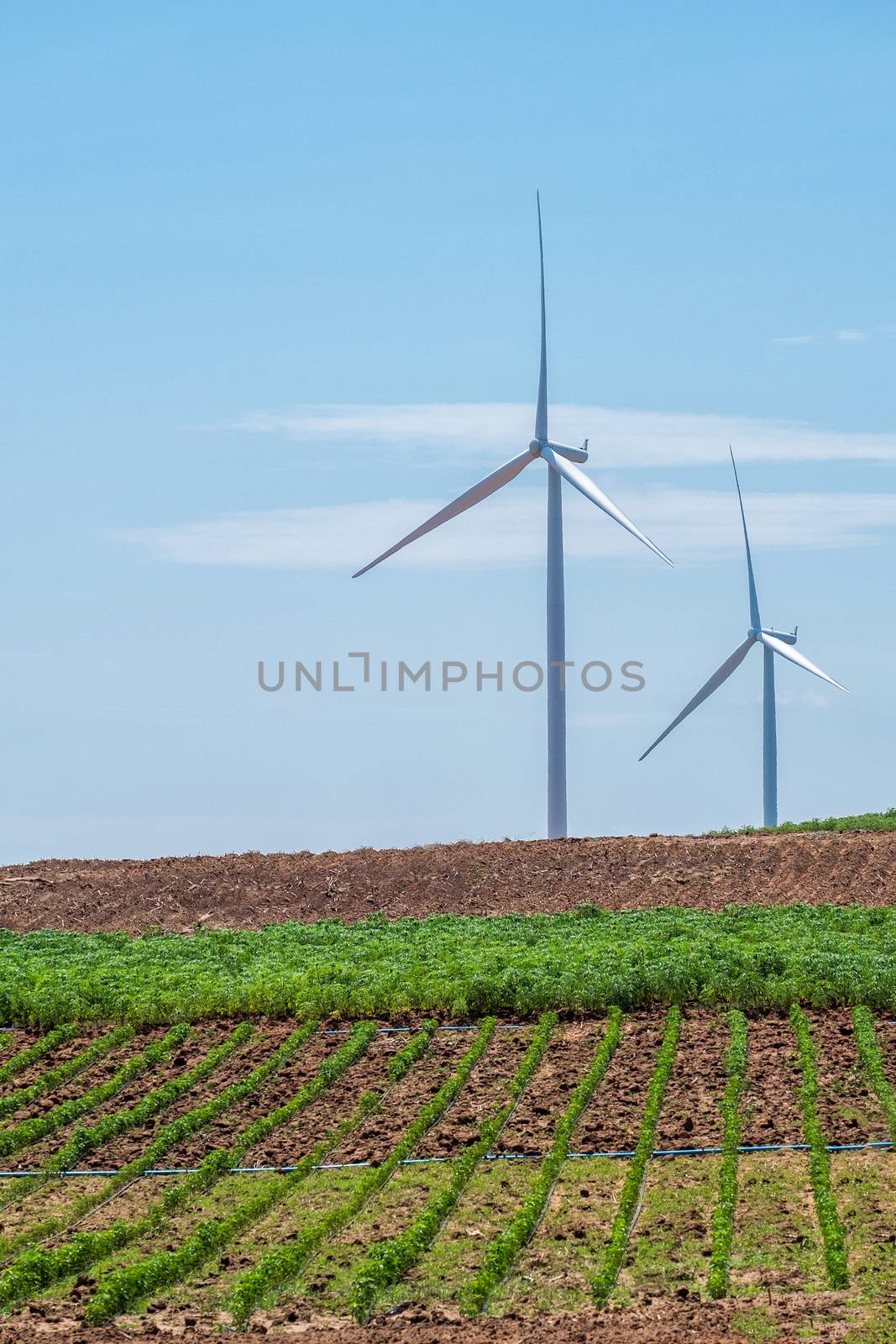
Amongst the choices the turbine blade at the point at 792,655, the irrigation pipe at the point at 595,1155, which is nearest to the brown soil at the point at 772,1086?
Answer: the irrigation pipe at the point at 595,1155

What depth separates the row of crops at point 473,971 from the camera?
20.2m

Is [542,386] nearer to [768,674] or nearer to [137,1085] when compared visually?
[768,674]

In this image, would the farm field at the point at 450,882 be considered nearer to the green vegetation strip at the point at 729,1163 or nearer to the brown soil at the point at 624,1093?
the brown soil at the point at 624,1093

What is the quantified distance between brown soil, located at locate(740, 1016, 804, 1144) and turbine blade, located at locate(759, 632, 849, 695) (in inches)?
1172

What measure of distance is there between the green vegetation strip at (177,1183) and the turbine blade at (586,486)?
22.1 meters

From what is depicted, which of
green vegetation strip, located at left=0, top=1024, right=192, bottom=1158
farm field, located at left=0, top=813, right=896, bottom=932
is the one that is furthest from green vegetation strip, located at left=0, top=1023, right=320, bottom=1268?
farm field, located at left=0, top=813, right=896, bottom=932

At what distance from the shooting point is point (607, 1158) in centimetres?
1525

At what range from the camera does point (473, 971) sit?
2123 centimetres

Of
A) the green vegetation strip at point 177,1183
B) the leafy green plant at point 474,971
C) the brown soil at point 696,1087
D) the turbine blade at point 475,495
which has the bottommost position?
the green vegetation strip at point 177,1183

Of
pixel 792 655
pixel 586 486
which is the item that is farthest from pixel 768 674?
pixel 586 486

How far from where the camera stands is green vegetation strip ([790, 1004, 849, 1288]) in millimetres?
12344

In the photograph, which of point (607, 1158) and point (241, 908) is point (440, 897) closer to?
point (241, 908)

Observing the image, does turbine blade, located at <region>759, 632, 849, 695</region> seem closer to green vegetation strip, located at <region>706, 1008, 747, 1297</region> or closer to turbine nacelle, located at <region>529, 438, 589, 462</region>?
turbine nacelle, located at <region>529, 438, 589, 462</region>

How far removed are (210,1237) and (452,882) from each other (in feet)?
64.8
